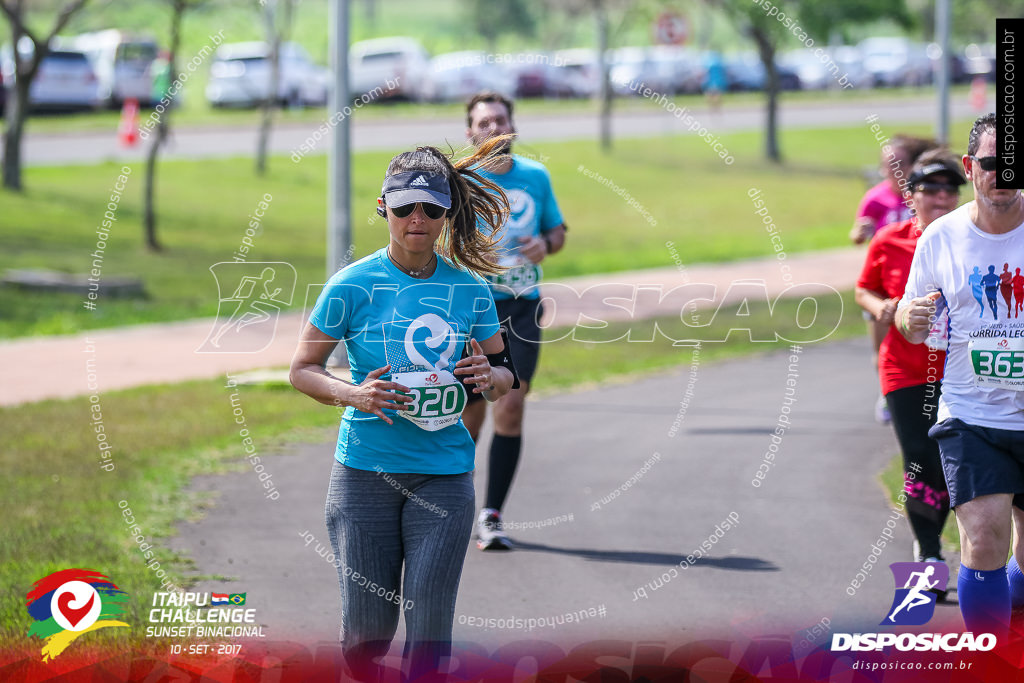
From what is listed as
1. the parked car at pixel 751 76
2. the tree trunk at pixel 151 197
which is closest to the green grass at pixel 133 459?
the tree trunk at pixel 151 197

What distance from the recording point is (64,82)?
3033 centimetres

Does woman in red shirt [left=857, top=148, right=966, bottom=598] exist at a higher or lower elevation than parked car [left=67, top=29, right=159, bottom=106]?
lower

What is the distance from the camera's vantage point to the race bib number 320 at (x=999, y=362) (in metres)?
4.25

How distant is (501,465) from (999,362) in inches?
109

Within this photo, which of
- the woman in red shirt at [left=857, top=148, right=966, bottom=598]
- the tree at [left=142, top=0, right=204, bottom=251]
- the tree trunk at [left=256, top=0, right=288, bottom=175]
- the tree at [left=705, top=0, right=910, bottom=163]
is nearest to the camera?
the woman in red shirt at [left=857, top=148, right=966, bottom=598]

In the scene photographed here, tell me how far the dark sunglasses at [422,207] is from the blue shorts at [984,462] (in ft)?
6.17

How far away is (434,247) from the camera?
4133 millimetres

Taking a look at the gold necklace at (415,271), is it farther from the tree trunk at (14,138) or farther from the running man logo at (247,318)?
the tree trunk at (14,138)

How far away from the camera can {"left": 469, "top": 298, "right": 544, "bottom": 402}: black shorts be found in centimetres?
631

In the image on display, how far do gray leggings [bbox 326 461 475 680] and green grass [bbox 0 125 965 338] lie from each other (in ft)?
26.7

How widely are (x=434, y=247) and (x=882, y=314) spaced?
2.27m

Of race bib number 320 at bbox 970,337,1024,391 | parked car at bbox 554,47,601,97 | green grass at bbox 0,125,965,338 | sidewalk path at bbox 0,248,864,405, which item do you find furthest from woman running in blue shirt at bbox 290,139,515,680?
parked car at bbox 554,47,601,97

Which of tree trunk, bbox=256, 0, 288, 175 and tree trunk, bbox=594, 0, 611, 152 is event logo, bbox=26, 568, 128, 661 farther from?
tree trunk, bbox=594, 0, 611, 152

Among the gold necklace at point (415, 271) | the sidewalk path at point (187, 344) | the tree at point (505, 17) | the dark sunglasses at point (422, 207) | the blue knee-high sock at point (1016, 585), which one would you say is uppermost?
the tree at point (505, 17)
